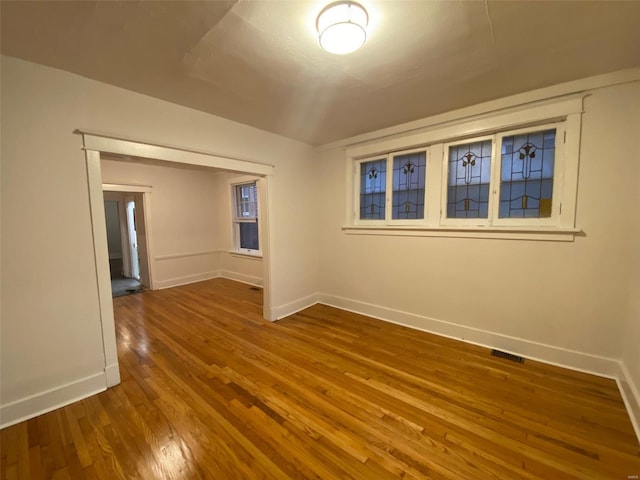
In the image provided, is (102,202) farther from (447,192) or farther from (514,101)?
(514,101)

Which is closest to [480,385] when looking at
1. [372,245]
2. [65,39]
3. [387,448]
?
[387,448]

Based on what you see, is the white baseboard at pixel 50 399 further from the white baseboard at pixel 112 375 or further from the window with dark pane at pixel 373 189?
the window with dark pane at pixel 373 189

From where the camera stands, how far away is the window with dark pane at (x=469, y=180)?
9.35ft

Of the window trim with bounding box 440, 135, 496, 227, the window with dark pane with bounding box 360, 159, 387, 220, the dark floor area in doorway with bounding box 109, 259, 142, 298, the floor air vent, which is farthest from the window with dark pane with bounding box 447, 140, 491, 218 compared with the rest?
the dark floor area in doorway with bounding box 109, 259, 142, 298

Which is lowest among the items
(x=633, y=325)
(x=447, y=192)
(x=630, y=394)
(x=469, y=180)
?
(x=630, y=394)

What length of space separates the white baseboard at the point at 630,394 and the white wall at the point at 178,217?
621cm

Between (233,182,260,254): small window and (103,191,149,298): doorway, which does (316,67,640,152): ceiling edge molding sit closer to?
(233,182,260,254): small window

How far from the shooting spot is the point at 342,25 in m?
1.41

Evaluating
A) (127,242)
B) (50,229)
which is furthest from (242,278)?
(50,229)

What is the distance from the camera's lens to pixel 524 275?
2.58 metres

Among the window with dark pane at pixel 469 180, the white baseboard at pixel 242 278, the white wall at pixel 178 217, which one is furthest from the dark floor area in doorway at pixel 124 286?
the window with dark pane at pixel 469 180

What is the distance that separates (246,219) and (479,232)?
4.42 m

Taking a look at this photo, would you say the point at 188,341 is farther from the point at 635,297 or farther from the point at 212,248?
the point at 635,297

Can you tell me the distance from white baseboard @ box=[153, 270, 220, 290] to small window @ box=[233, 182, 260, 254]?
0.89 metres
